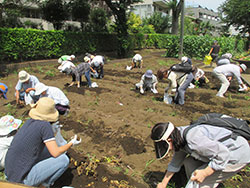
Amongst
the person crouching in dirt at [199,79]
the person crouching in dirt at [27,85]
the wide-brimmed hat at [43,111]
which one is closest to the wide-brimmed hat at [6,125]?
the wide-brimmed hat at [43,111]

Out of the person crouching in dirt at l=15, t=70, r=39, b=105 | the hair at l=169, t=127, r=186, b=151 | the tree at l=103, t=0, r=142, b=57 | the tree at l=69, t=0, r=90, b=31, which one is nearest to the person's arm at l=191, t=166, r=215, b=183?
the hair at l=169, t=127, r=186, b=151

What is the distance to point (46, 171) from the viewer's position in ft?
7.21

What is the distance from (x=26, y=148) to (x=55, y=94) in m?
2.23

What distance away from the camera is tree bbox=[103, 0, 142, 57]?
14.2 m

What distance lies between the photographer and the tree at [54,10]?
1443 cm

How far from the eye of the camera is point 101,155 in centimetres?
332

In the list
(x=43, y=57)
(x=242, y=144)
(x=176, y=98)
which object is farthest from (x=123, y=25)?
(x=242, y=144)

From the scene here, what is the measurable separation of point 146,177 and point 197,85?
20.1 feet

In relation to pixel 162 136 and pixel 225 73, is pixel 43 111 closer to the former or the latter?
pixel 162 136

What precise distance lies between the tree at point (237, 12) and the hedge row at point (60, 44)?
8104 mm

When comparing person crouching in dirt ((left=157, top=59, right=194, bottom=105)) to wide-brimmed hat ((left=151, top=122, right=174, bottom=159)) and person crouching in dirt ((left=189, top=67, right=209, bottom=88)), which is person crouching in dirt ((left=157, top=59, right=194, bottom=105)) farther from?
wide-brimmed hat ((left=151, top=122, right=174, bottom=159))

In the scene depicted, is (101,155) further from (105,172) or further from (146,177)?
(146,177)

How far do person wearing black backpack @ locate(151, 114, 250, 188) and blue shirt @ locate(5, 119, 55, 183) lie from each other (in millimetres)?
1193

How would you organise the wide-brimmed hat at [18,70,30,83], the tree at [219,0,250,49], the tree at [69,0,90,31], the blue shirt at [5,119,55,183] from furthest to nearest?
1. the tree at [219,0,250,49]
2. the tree at [69,0,90,31]
3. the wide-brimmed hat at [18,70,30,83]
4. the blue shirt at [5,119,55,183]
